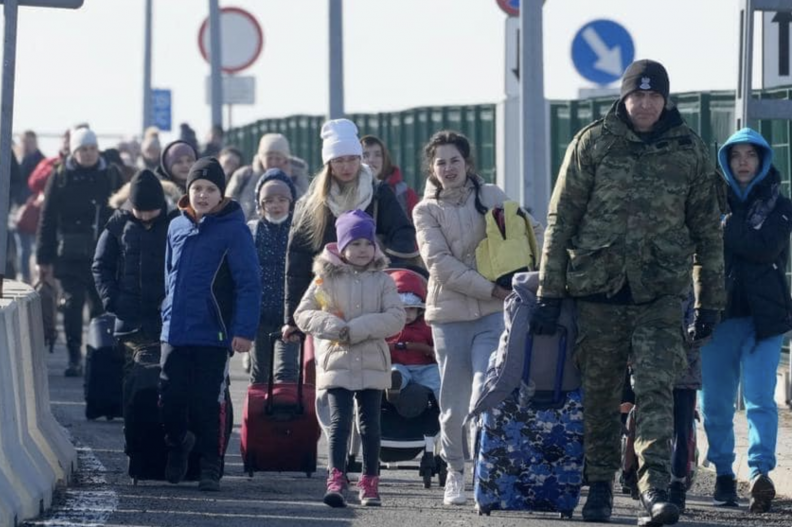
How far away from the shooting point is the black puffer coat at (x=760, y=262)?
12.6 meters

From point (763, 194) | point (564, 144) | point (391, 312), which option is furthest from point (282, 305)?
point (564, 144)

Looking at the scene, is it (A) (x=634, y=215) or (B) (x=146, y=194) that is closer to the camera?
(A) (x=634, y=215)

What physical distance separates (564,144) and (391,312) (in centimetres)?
1124

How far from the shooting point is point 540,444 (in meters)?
11.9

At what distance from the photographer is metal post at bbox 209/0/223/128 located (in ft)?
104

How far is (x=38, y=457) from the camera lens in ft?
→ 41.0

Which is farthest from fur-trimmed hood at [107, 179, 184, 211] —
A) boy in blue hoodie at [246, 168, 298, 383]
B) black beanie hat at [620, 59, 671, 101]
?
black beanie hat at [620, 59, 671, 101]

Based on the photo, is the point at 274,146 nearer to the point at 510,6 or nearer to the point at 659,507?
the point at 510,6

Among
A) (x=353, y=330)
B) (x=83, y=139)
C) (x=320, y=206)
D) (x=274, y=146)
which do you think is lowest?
(x=353, y=330)

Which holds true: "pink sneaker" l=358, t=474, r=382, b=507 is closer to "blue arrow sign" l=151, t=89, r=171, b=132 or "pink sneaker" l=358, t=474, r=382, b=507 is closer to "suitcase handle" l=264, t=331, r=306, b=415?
"suitcase handle" l=264, t=331, r=306, b=415

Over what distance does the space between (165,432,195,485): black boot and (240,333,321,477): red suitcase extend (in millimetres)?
389

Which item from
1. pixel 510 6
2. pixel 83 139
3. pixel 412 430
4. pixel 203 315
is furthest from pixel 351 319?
pixel 83 139

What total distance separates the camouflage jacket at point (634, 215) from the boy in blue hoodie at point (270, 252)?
3.72 metres

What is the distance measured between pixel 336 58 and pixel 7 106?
9.02 meters
